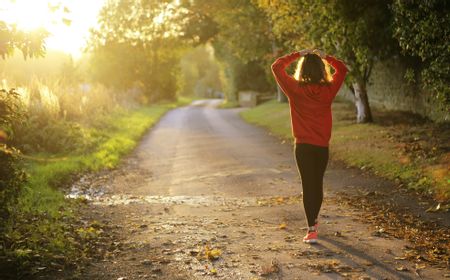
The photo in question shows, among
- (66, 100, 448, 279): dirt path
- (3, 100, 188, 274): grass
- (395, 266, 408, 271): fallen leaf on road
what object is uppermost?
(3, 100, 188, 274): grass

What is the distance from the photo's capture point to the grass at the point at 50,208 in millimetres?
6055

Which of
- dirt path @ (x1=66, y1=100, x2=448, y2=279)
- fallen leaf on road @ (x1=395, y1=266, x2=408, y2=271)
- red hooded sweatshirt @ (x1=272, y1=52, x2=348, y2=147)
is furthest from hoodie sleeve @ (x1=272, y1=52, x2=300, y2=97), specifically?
fallen leaf on road @ (x1=395, y1=266, x2=408, y2=271)

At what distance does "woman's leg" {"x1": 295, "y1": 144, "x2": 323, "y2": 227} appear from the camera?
6758 millimetres

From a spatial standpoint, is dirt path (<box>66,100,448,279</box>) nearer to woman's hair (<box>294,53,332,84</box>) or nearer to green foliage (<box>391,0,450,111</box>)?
woman's hair (<box>294,53,332,84</box>)

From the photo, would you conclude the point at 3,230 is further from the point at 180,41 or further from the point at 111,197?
the point at 180,41

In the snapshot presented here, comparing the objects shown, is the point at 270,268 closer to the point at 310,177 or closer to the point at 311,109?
the point at 310,177

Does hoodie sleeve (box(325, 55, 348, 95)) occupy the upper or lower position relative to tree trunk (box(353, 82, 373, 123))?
upper

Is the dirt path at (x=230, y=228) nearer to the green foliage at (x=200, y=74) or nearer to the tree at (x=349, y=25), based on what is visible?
the tree at (x=349, y=25)

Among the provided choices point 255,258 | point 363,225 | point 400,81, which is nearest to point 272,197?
point 363,225

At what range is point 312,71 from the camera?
6609 mm

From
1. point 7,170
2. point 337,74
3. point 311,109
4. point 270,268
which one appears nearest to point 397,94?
point 337,74

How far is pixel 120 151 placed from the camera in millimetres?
17062

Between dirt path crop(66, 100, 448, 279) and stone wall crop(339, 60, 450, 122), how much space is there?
6.34 metres

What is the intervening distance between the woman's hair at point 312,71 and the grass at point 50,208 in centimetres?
327
